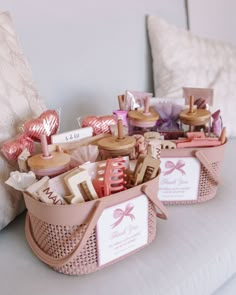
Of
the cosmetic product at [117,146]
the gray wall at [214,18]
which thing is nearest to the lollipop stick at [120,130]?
the cosmetic product at [117,146]

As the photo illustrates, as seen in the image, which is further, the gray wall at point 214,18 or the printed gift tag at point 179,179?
the gray wall at point 214,18

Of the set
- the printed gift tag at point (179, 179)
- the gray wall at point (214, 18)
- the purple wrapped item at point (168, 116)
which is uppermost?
the gray wall at point (214, 18)

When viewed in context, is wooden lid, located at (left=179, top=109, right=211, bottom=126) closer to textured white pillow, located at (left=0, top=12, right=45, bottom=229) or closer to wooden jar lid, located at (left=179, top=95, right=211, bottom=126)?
wooden jar lid, located at (left=179, top=95, right=211, bottom=126)

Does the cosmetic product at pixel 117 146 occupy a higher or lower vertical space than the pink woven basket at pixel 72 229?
higher

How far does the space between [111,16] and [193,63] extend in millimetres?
325

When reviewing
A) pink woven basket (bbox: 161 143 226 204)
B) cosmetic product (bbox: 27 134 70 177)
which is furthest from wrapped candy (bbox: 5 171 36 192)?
pink woven basket (bbox: 161 143 226 204)

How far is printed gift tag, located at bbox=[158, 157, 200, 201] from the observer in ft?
2.57

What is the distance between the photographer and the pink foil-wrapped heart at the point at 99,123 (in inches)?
31.0

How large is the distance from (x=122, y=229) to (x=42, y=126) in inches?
10.1

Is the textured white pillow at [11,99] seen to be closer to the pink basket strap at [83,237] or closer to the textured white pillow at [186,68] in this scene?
the pink basket strap at [83,237]

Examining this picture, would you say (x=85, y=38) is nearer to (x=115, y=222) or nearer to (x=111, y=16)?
(x=111, y=16)

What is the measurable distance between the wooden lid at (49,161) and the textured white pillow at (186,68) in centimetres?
70

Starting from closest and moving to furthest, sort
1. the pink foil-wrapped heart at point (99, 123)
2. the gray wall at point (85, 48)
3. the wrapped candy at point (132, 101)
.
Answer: the pink foil-wrapped heart at point (99, 123), the wrapped candy at point (132, 101), the gray wall at point (85, 48)

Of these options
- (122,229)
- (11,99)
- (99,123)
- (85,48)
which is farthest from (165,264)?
(85,48)
